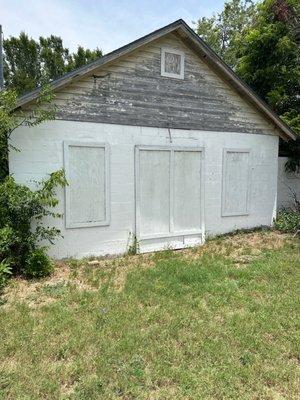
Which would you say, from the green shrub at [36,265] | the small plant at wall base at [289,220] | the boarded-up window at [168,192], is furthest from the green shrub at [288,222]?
the green shrub at [36,265]

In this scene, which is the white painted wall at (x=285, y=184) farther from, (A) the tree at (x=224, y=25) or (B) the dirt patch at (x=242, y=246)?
(A) the tree at (x=224, y=25)

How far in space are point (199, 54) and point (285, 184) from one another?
5479 mm

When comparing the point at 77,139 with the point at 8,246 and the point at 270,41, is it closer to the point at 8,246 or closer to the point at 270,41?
the point at 8,246

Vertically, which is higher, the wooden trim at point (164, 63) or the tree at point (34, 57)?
the tree at point (34, 57)

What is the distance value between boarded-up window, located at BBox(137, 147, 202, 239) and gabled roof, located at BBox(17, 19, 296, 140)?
1.96 meters

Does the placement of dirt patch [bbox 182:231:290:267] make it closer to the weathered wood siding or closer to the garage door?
the garage door

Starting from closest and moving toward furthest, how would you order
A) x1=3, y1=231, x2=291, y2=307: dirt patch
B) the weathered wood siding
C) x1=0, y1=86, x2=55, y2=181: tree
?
1. x1=3, y1=231, x2=291, y2=307: dirt patch
2. x1=0, y1=86, x2=55, y2=181: tree
3. the weathered wood siding

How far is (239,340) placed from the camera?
4383mm

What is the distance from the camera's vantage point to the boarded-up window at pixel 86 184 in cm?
730

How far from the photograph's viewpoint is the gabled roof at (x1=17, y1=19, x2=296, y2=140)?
684cm

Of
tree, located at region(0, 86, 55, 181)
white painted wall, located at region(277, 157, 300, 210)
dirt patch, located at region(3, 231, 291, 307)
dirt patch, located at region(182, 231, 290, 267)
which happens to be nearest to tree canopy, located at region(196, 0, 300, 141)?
white painted wall, located at region(277, 157, 300, 210)

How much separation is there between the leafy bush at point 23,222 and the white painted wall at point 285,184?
25.1ft

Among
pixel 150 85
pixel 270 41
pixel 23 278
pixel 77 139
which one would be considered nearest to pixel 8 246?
pixel 23 278

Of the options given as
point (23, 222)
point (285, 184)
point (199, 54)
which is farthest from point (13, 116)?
point (285, 184)
